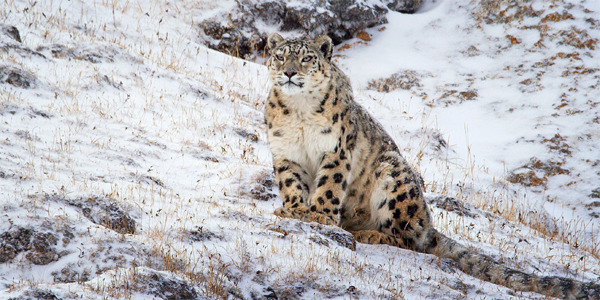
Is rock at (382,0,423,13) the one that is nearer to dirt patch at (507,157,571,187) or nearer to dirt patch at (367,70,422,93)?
dirt patch at (367,70,422,93)

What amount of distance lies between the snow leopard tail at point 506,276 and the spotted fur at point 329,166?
0.02m

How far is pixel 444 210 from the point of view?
1016cm

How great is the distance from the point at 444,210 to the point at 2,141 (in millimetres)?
7790

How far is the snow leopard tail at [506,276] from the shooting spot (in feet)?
20.2

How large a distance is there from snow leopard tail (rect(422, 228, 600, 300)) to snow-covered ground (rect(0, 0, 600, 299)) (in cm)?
25

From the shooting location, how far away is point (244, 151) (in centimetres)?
1045

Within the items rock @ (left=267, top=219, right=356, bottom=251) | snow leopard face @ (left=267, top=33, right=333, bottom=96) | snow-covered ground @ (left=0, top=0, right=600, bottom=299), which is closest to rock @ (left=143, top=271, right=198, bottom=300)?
snow-covered ground @ (left=0, top=0, right=600, bottom=299)

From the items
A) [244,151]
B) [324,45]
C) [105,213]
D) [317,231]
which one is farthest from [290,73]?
[244,151]

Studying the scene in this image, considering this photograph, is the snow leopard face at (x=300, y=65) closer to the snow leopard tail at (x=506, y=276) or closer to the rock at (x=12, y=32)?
the snow leopard tail at (x=506, y=276)

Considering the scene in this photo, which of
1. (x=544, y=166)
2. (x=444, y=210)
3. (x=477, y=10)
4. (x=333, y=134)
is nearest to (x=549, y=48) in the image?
(x=477, y=10)

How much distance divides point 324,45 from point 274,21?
34.0ft

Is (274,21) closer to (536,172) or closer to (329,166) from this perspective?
(536,172)

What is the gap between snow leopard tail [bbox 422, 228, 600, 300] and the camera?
20.2 ft

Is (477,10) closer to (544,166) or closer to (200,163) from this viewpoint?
(544,166)
